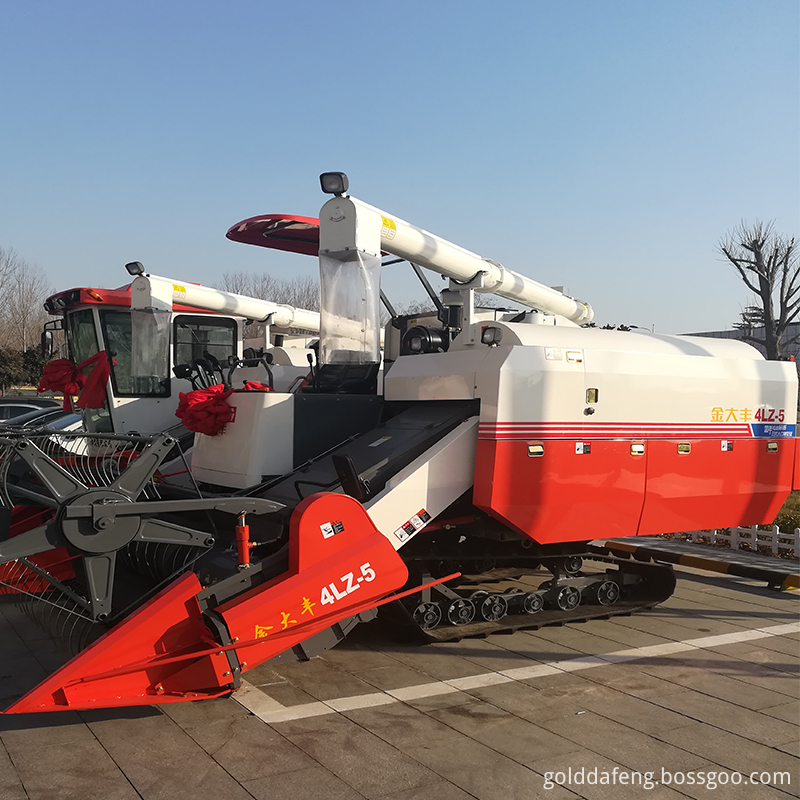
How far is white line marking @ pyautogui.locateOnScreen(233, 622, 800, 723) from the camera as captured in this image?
5.00 meters

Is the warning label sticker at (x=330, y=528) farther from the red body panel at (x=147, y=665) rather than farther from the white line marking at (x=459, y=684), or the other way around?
the white line marking at (x=459, y=684)

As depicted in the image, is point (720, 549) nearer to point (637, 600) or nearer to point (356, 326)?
point (637, 600)

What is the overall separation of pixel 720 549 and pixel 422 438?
594cm

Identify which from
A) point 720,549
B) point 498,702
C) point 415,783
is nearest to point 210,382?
point 498,702

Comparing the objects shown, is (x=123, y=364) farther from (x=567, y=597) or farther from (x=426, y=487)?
(x=567, y=597)

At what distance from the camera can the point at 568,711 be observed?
16.6 ft

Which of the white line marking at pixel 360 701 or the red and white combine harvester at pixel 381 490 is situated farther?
the white line marking at pixel 360 701

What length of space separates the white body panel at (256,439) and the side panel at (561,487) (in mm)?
1478

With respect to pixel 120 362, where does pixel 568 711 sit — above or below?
below

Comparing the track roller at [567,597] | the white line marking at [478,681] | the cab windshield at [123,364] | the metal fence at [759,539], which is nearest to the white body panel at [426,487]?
the white line marking at [478,681]

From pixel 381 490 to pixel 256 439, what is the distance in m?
1.08

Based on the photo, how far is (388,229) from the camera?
7.28 m

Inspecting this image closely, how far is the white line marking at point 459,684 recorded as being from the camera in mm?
4996

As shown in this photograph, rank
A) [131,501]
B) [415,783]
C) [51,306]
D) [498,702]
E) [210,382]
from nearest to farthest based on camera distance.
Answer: [415,783]
[131,501]
[498,702]
[210,382]
[51,306]
